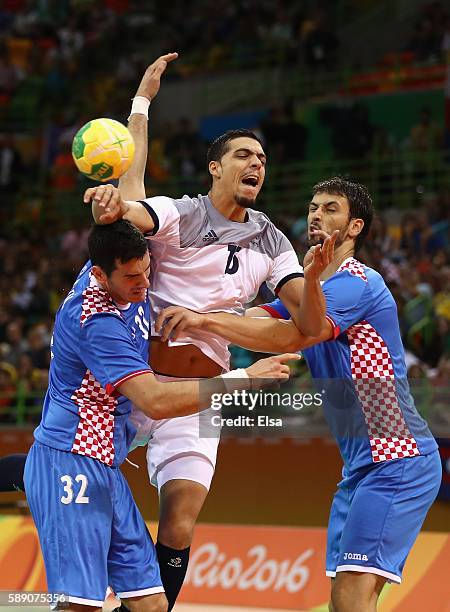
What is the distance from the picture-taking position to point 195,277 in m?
5.92

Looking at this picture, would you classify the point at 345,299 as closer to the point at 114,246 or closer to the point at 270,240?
the point at 270,240

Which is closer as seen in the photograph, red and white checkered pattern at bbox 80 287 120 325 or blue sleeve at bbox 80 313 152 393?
blue sleeve at bbox 80 313 152 393

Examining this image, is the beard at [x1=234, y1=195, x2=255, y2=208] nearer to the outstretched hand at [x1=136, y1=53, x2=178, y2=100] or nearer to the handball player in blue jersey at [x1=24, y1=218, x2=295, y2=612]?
the outstretched hand at [x1=136, y1=53, x2=178, y2=100]

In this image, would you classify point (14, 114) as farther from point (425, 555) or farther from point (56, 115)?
point (425, 555)

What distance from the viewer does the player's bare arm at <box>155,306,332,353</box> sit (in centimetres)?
542

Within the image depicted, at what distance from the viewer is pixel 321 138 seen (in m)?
17.3

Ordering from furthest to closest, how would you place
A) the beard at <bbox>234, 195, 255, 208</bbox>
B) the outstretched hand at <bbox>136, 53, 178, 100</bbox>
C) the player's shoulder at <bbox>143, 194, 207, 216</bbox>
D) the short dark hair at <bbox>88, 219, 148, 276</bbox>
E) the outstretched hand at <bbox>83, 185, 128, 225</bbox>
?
the outstretched hand at <bbox>136, 53, 178, 100</bbox> < the beard at <bbox>234, 195, 255, 208</bbox> < the player's shoulder at <bbox>143, 194, 207, 216</bbox> < the outstretched hand at <bbox>83, 185, 128, 225</bbox> < the short dark hair at <bbox>88, 219, 148, 276</bbox>

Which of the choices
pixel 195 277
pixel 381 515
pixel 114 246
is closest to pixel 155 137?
pixel 195 277

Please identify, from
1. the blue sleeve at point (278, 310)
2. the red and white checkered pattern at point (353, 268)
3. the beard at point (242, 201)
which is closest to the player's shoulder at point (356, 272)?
the red and white checkered pattern at point (353, 268)

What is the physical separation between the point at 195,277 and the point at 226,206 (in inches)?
18.1

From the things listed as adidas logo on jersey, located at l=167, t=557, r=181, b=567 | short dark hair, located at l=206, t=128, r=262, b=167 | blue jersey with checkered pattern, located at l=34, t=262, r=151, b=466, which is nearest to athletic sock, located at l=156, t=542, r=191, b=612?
adidas logo on jersey, located at l=167, t=557, r=181, b=567

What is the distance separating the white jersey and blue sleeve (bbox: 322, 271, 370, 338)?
0.48 m

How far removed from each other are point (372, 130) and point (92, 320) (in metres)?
12.0

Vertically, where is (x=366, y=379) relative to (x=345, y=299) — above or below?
below
